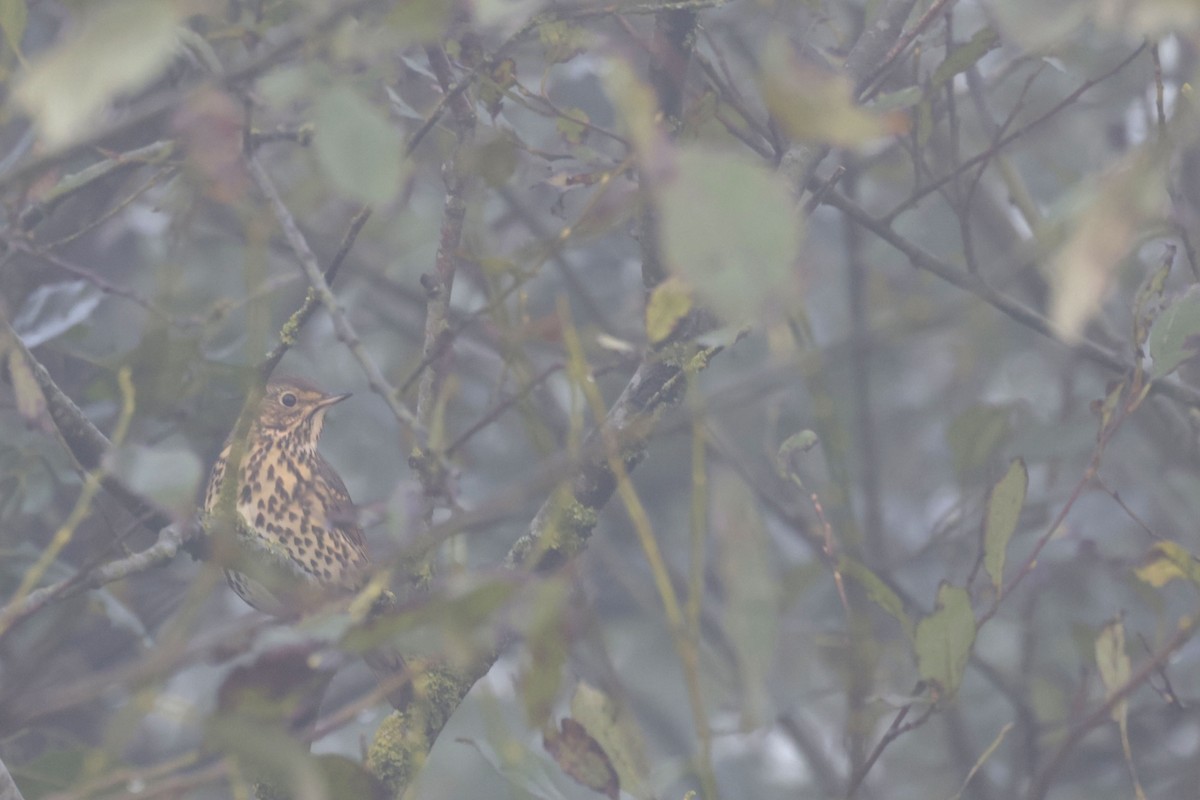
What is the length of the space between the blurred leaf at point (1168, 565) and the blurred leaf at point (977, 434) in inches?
38.7

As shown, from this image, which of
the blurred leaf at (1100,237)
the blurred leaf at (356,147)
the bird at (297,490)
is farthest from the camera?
the bird at (297,490)

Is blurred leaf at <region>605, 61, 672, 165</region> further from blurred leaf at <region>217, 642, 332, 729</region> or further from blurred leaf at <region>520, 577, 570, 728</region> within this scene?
blurred leaf at <region>217, 642, 332, 729</region>

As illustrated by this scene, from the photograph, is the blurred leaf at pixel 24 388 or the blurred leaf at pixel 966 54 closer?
the blurred leaf at pixel 24 388

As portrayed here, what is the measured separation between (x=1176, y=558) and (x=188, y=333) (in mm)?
1750

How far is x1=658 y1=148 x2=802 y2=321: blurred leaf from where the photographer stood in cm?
A: 85

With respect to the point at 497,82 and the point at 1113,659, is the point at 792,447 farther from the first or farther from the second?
the point at 497,82

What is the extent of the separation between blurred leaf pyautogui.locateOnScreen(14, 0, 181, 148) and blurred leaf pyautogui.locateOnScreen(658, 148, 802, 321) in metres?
0.33

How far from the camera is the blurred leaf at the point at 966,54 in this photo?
205cm

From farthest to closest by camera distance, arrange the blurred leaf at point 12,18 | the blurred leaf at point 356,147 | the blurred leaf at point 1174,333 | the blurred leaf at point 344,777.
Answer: the blurred leaf at point 1174,333, the blurred leaf at point 12,18, the blurred leaf at point 344,777, the blurred leaf at point 356,147

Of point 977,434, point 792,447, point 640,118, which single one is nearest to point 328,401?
point 977,434

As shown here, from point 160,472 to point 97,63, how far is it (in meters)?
0.43

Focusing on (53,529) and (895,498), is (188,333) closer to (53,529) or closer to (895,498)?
(53,529)

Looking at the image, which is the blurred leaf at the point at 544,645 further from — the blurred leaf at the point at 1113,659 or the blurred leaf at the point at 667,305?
the blurred leaf at the point at 1113,659

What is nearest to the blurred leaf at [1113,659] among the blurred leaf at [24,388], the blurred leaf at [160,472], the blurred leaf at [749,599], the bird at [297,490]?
the blurred leaf at [749,599]
